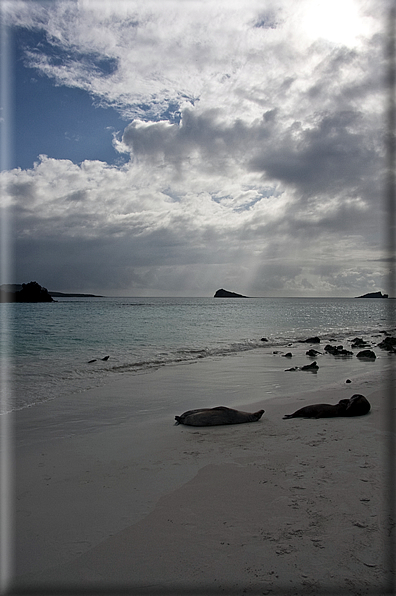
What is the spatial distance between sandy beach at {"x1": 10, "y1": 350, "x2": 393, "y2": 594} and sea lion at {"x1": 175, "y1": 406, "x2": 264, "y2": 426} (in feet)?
0.76

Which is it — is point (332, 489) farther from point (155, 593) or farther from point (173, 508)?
point (155, 593)

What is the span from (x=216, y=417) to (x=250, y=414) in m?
0.76

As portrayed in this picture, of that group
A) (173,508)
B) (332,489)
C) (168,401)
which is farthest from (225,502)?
(168,401)

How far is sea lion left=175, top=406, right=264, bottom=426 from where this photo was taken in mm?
7746

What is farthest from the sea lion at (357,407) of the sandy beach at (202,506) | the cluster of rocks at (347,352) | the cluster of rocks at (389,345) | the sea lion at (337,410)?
the cluster of rocks at (389,345)

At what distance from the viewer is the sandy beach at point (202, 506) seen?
3.10 m

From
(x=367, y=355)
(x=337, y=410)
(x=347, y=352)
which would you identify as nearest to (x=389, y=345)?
(x=347, y=352)

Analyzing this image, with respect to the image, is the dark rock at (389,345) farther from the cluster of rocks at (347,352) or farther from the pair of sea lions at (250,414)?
the pair of sea lions at (250,414)

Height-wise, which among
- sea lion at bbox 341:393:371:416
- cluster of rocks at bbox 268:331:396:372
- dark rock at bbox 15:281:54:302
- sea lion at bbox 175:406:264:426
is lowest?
cluster of rocks at bbox 268:331:396:372

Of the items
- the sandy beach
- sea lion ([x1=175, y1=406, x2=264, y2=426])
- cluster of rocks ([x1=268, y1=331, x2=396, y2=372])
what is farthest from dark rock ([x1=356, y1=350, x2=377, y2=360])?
sea lion ([x1=175, y1=406, x2=264, y2=426])

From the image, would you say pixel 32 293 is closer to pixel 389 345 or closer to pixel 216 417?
pixel 389 345

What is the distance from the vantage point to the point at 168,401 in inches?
396

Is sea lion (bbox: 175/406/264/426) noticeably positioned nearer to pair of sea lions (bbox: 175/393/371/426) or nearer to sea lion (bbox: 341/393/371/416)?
pair of sea lions (bbox: 175/393/371/426)

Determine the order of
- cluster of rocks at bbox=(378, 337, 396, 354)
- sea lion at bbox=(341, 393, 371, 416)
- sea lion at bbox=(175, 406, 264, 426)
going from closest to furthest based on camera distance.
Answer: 1. sea lion at bbox=(175, 406, 264, 426)
2. sea lion at bbox=(341, 393, 371, 416)
3. cluster of rocks at bbox=(378, 337, 396, 354)
